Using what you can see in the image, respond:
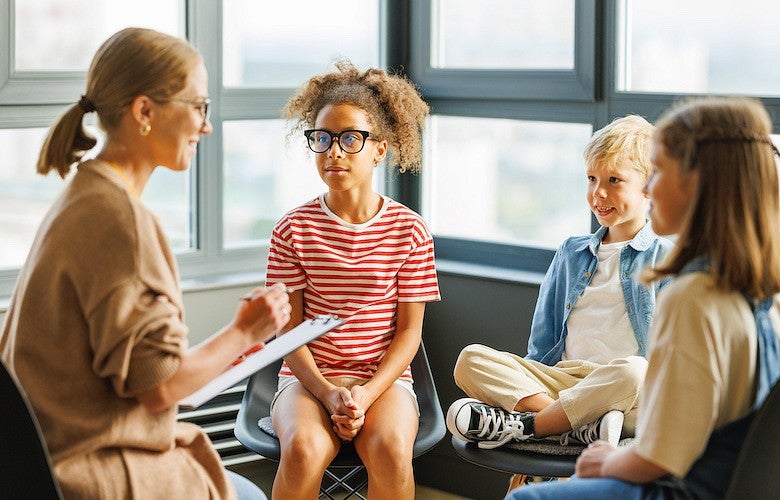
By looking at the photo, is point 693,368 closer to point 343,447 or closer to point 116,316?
point 116,316

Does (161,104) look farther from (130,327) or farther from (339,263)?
(339,263)

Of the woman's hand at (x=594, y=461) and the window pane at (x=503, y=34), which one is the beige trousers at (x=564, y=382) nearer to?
the woman's hand at (x=594, y=461)

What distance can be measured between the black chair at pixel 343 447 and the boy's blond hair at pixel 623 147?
27.5 inches

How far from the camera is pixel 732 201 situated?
5.36 feet

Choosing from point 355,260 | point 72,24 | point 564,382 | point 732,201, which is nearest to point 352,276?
point 355,260

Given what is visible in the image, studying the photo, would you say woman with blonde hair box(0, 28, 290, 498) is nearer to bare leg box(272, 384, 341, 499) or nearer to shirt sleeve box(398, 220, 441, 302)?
bare leg box(272, 384, 341, 499)

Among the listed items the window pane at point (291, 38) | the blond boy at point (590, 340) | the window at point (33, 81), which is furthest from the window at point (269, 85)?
the blond boy at point (590, 340)

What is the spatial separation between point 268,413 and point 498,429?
2.02ft

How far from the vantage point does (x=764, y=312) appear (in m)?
1.68

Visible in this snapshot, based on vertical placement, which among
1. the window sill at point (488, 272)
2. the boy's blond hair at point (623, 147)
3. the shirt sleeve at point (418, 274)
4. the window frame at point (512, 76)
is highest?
the window frame at point (512, 76)

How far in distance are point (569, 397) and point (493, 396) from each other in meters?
0.19

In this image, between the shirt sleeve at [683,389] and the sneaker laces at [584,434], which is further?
the sneaker laces at [584,434]

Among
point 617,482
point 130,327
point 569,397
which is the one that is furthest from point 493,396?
point 130,327

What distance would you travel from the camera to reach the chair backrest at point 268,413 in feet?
8.31
